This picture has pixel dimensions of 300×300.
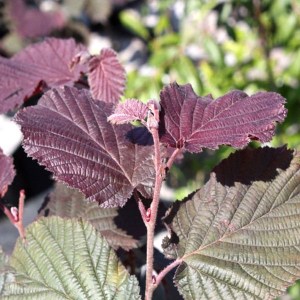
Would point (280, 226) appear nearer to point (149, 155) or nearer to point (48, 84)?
A: point (149, 155)

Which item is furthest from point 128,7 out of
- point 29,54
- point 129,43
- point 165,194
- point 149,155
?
point 149,155

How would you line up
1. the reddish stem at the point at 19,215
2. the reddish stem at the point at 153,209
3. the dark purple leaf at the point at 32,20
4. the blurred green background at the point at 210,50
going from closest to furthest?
the reddish stem at the point at 153,209 → the reddish stem at the point at 19,215 → the blurred green background at the point at 210,50 → the dark purple leaf at the point at 32,20

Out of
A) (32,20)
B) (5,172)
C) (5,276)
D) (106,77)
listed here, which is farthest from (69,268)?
(32,20)

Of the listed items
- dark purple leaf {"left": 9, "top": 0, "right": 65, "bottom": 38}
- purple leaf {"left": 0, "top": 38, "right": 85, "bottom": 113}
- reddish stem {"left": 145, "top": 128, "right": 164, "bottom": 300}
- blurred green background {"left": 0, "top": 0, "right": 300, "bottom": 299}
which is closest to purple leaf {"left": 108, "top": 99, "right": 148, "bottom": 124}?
reddish stem {"left": 145, "top": 128, "right": 164, "bottom": 300}

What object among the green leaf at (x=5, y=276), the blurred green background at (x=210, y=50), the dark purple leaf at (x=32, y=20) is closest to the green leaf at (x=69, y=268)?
the green leaf at (x=5, y=276)

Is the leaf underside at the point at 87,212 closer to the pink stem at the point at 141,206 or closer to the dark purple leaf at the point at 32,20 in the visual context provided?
the pink stem at the point at 141,206

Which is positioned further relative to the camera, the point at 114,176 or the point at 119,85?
the point at 119,85
